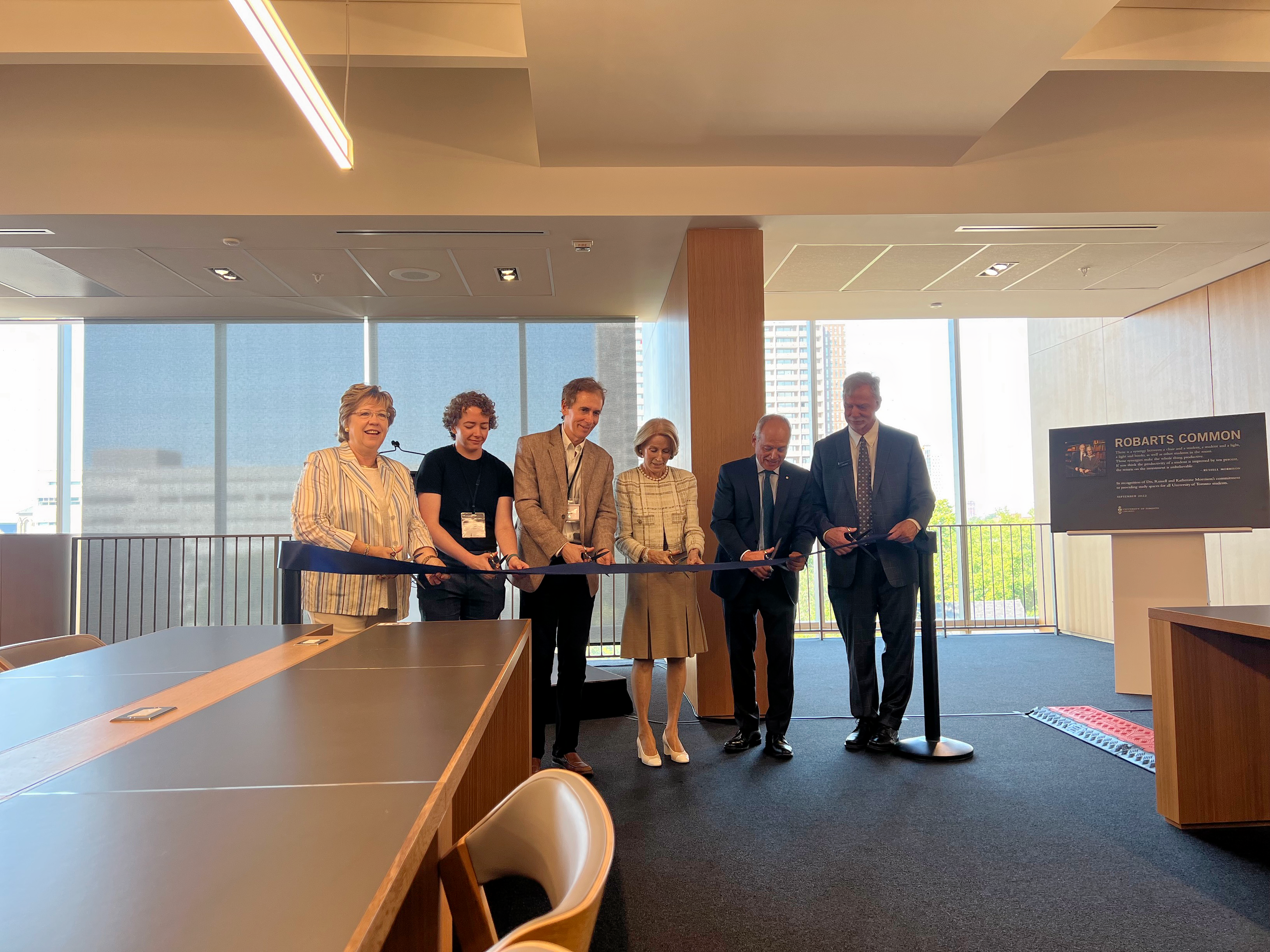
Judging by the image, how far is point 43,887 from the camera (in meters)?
0.78

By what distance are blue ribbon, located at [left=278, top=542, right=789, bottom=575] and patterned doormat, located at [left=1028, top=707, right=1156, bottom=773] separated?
1848mm

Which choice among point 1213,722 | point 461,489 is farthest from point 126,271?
point 1213,722

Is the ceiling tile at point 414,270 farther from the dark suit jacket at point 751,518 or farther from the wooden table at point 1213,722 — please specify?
the wooden table at point 1213,722

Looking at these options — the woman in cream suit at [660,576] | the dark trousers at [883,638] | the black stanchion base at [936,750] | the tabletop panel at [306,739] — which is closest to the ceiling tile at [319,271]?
the woman in cream suit at [660,576]

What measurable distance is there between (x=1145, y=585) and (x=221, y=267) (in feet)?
21.8

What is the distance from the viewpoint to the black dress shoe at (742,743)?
12.8ft

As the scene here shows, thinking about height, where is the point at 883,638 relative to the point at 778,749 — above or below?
above

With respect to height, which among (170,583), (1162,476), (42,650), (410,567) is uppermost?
(1162,476)

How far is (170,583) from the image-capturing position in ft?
22.5

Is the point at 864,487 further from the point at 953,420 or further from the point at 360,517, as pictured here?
the point at 953,420

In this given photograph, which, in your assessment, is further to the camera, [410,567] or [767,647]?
[767,647]

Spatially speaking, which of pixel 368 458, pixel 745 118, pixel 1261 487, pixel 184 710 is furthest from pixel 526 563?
pixel 1261 487

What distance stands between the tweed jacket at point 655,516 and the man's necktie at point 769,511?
0.36 meters

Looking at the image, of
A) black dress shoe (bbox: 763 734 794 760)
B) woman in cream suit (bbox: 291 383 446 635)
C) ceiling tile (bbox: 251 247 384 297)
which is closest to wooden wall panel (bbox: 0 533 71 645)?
ceiling tile (bbox: 251 247 384 297)
